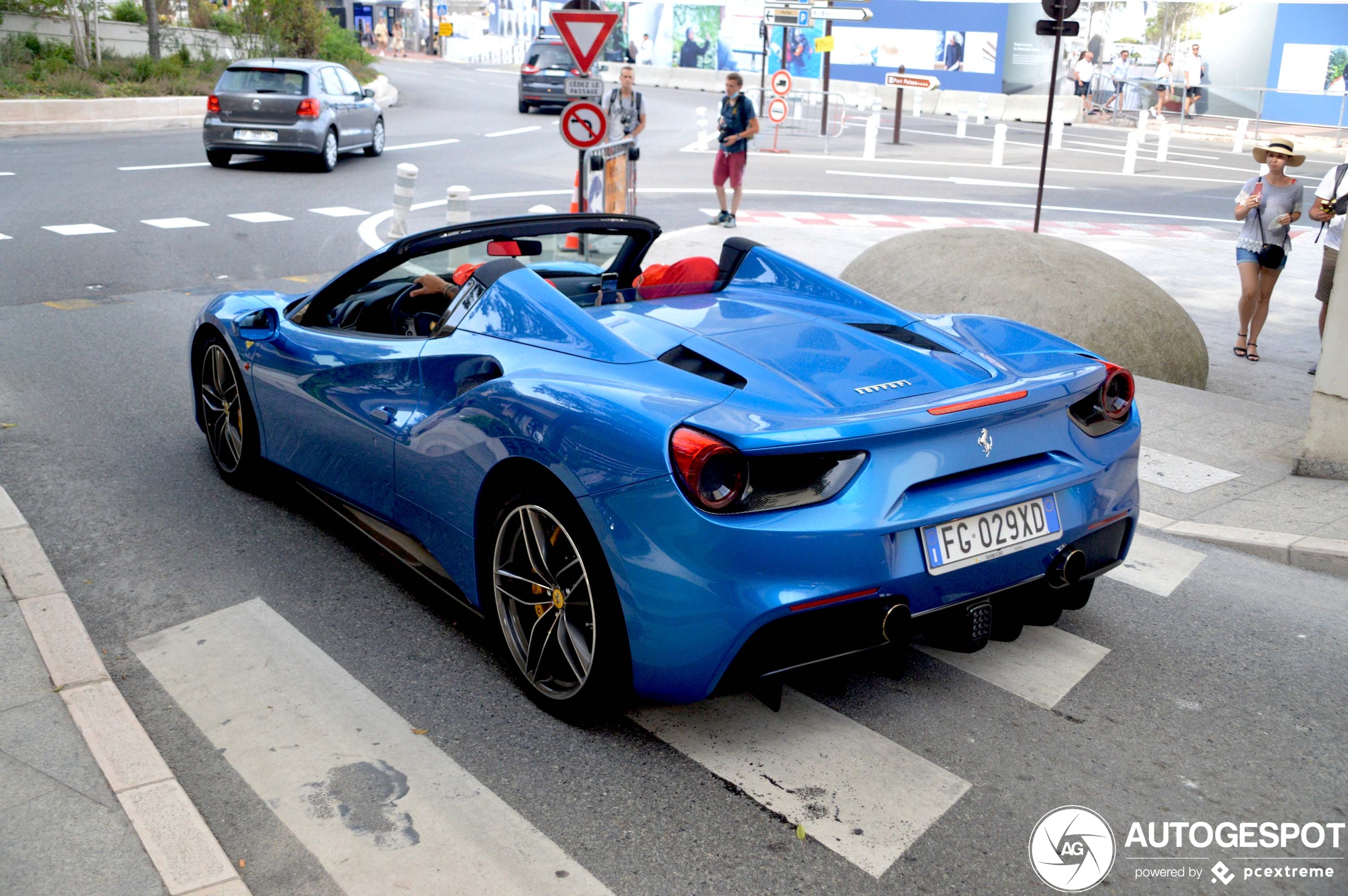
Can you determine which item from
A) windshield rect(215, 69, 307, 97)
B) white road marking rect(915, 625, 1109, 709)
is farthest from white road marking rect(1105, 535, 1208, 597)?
windshield rect(215, 69, 307, 97)

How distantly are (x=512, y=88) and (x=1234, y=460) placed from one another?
42.4m

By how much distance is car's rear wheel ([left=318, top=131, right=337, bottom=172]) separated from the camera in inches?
770

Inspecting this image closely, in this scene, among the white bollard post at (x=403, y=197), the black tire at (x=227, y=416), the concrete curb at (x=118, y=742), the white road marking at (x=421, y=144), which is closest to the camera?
the concrete curb at (x=118, y=742)

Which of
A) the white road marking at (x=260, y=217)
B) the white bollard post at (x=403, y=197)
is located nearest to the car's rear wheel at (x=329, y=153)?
the white road marking at (x=260, y=217)

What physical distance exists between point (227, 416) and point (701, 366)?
302cm

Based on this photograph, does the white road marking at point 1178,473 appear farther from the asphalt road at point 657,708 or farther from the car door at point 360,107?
the car door at point 360,107

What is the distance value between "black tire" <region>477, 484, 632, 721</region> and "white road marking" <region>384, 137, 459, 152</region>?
68.1 ft

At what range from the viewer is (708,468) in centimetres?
309

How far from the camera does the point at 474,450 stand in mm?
3748

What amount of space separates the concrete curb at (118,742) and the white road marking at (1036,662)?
2201 millimetres

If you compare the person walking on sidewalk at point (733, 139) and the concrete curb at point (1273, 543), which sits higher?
the person walking on sidewalk at point (733, 139)

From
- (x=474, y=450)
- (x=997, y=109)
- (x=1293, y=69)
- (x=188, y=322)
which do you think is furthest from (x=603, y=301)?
(x=997, y=109)

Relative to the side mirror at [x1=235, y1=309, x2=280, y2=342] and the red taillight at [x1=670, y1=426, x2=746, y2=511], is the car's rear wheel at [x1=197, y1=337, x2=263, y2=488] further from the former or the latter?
the red taillight at [x1=670, y1=426, x2=746, y2=511]

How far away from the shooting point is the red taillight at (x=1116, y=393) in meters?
3.83
